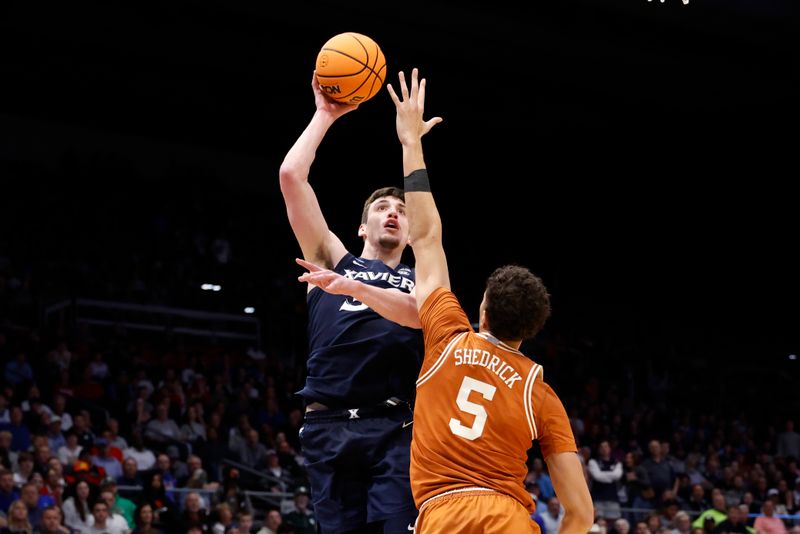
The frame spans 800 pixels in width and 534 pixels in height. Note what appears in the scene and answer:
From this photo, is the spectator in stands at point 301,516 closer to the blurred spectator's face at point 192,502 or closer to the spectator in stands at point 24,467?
the blurred spectator's face at point 192,502

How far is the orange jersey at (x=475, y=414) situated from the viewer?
4.09 metres

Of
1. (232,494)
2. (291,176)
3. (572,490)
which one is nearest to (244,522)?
(232,494)

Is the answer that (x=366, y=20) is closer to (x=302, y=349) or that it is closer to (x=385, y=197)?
(x=302, y=349)

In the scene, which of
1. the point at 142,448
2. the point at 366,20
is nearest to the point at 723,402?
the point at 366,20

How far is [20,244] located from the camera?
19.2 meters

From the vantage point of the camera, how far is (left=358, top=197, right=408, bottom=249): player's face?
18.4 ft

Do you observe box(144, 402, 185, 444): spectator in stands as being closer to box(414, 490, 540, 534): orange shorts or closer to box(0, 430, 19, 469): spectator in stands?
box(0, 430, 19, 469): spectator in stands

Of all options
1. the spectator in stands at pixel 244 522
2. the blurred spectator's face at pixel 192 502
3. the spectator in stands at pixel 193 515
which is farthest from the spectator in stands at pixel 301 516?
the blurred spectator's face at pixel 192 502

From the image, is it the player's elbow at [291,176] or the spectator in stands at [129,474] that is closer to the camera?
the player's elbow at [291,176]

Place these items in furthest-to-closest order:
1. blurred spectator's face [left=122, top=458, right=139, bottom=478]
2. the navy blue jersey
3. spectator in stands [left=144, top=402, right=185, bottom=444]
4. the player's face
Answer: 1. spectator in stands [left=144, top=402, right=185, bottom=444]
2. blurred spectator's face [left=122, top=458, right=139, bottom=478]
3. the player's face
4. the navy blue jersey

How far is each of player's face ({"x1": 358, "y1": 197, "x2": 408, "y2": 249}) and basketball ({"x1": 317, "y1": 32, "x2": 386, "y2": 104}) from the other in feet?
2.03

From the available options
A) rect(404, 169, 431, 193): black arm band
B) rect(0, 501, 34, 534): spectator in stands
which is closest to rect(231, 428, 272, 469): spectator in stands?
rect(0, 501, 34, 534): spectator in stands

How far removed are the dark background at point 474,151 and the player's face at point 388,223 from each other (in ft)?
46.8

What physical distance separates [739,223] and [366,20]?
12313 mm
